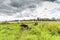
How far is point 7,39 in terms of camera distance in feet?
34.1

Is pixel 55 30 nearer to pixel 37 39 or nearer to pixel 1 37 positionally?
pixel 37 39

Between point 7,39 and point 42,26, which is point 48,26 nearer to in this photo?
point 42,26

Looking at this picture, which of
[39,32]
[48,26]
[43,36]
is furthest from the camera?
[48,26]

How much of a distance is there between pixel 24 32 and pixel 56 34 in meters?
1.77

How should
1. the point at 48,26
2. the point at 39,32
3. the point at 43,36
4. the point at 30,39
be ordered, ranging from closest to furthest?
the point at 30,39
the point at 43,36
the point at 39,32
the point at 48,26

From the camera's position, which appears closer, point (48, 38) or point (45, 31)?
point (48, 38)

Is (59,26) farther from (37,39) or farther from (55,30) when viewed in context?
(37,39)

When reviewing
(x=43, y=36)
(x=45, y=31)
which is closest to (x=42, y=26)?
(x=45, y=31)

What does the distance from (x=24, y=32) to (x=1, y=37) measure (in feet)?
4.83

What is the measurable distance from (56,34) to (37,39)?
1.87m

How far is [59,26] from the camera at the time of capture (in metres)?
13.4

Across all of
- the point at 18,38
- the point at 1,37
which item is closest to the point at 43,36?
the point at 18,38

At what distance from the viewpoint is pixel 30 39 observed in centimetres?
1004

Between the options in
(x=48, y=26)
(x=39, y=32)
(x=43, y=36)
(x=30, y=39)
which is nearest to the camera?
(x=30, y=39)
